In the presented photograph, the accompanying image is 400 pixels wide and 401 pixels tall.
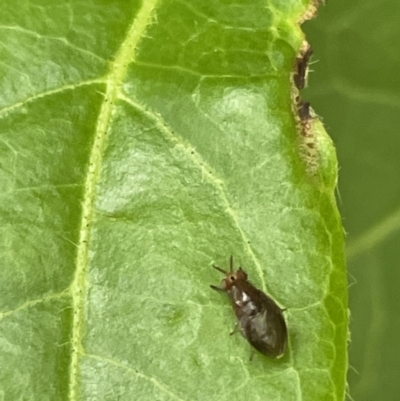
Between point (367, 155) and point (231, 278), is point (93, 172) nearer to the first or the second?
point (231, 278)

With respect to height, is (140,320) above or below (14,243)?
below

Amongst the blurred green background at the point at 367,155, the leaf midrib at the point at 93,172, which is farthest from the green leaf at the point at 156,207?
the blurred green background at the point at 367,155

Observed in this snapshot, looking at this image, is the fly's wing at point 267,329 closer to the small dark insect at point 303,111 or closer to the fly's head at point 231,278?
the fly's head at point 231,278

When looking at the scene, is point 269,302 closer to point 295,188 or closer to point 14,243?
point 295,188

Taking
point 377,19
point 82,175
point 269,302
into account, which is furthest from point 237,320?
point 377,19

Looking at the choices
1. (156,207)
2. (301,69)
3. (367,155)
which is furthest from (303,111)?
(367,155)

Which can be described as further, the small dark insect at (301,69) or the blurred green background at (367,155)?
the blurred green background at (367,155)
